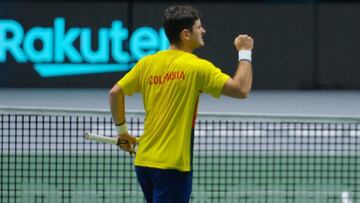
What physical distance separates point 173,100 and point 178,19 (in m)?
0.35

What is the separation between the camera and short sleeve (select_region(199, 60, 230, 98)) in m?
4.60

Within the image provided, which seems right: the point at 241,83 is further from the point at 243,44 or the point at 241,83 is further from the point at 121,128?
the point at 121,128

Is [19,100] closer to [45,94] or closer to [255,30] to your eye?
→ [45,94]

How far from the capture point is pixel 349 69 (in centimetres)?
1733

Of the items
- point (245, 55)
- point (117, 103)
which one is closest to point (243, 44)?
point (245, 55)

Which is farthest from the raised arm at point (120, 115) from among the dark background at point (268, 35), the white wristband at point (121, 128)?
the dark background at point (268, 35)

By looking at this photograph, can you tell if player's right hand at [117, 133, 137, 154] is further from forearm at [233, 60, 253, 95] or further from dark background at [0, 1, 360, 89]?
dark background at [0, 1, 360, 89]

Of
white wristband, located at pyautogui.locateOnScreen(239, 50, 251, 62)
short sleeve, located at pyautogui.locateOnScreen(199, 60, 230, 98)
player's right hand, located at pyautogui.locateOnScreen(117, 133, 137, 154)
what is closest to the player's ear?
short sleeve, located at pyautogui.locateOnScreen(199, 60, 230, 98)

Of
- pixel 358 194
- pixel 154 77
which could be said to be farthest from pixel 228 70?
pixel 154 77

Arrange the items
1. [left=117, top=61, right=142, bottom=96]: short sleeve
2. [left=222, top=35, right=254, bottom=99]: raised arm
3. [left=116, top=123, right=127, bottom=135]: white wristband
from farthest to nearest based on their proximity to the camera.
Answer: [left=116, top=123, right=127, bottom=135]: white wristband
[left=117, top=61, right=142, bottom=96]: short sleeve
[left=222, top=35, right=254, bottom=99]: raised arm

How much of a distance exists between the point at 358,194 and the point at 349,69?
9621 mm

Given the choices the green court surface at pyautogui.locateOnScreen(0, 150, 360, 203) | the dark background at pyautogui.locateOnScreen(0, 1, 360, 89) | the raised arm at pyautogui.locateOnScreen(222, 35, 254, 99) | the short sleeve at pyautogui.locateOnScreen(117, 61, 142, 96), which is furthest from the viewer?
the dark background at pyautogui.locateOnScreen(0, 1, 360, 89)

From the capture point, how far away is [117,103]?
16.2 feet

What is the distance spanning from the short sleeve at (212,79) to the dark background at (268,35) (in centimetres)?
1240
